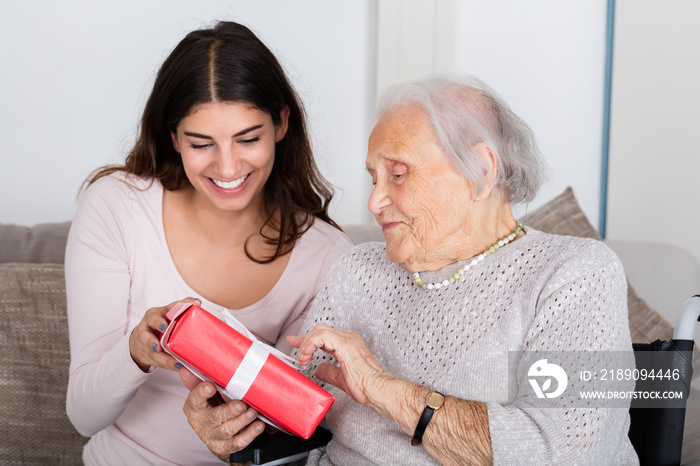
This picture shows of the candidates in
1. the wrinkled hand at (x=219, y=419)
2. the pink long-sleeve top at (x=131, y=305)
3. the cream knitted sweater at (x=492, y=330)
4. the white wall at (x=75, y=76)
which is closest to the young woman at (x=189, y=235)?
the pink long-sleeve top at (x=131, y=305)

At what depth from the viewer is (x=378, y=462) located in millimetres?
1435

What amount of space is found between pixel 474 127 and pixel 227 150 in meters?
0.61

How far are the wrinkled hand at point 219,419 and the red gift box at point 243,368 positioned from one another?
0.10 meters

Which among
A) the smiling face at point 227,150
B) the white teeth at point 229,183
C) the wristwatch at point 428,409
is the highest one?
the smiling face at point 227,150

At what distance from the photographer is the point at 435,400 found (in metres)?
1.24

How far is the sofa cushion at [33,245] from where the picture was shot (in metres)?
2.25

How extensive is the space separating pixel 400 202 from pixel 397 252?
4.3 inches

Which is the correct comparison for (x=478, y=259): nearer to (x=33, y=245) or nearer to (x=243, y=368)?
(x=243, y=368)

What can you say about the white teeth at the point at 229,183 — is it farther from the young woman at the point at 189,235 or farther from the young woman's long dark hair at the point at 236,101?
the young woman's long dark hair at the point at 236,101

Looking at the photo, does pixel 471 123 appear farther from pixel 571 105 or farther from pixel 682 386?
pixel 571 105

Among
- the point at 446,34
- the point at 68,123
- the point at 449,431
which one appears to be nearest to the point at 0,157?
the point at 68,123

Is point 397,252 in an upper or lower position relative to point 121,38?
lower

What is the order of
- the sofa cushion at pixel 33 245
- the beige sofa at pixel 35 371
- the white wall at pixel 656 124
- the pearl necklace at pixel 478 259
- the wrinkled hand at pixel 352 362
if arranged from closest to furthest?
the wrinkled hand at pixel 352 362 → the pearl necklace at pixel 478 259 → the beige sofa at pixel 35 371 → the sofa cushion at pixel 33 245 → the white wall at pixel 656 124

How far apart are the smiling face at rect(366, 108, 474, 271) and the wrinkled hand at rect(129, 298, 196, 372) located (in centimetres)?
44
